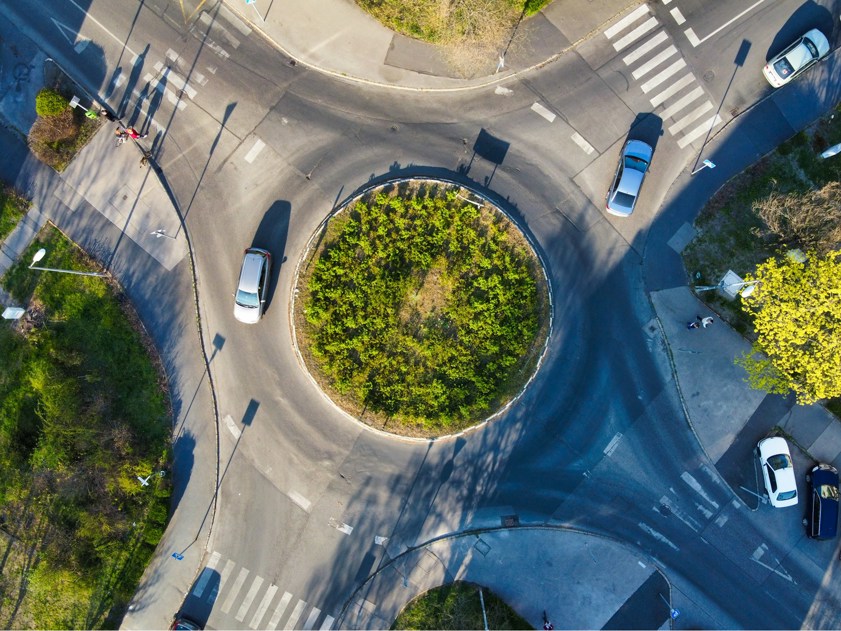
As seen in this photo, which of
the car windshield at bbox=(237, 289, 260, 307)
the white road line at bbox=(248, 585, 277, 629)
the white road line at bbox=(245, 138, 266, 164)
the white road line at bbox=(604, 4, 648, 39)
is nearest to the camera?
the car windshield at bbox=(237, 289, 260, 307)

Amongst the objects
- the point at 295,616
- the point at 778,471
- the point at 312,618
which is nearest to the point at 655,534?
the point at 778,471

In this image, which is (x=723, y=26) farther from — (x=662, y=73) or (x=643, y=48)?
(x=643, y=48)

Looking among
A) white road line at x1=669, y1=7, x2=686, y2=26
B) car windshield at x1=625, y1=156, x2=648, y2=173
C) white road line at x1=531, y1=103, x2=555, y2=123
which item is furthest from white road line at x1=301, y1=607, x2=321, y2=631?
white road line at x1=669, y1=7, x2=686, y2=26

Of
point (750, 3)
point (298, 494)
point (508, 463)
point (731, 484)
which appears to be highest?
point (750, 3)

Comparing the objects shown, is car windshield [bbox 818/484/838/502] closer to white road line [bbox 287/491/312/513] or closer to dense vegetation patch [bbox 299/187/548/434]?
dense vegetation patch [bbox 299/187/548/434]

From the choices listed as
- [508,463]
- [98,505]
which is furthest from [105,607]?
[508,463]

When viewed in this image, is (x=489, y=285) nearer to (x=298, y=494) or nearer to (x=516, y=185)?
(x=516, y=185)

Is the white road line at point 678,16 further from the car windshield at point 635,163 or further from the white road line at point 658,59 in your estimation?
the car windshield at point 635,163
